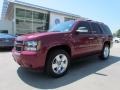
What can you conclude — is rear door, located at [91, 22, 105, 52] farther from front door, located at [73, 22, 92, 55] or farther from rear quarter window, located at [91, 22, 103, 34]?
front door, located at [73, 22, 92, 55]

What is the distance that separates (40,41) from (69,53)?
1354 millimetres

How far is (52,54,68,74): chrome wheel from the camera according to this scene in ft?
16.0

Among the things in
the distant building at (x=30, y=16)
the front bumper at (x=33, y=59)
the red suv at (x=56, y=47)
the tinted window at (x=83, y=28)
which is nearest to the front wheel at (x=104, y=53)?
the red suv at (x=56, y=47)

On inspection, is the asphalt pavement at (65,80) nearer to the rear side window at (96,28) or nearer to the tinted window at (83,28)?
the tinted window at (83,28)

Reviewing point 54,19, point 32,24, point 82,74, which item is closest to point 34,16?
point 32,24

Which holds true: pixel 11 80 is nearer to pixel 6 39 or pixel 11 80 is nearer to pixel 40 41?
pixel 40 41

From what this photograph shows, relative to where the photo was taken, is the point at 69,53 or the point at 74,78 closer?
the point at 74,78

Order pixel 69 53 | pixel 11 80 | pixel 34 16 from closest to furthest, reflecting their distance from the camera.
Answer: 1. pixel 11 80
2. pixel 69 53
3. pixel 34 16

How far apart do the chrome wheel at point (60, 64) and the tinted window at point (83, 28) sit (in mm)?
1241

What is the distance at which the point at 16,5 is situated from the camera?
21281 mm

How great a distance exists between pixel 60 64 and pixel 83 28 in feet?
5.73

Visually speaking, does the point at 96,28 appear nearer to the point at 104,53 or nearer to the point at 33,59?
the point at 104,53

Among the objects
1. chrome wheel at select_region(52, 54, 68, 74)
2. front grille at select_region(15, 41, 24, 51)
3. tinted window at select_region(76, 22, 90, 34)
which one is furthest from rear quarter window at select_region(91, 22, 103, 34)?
front grille at select_region(15, 41, 24, 51)

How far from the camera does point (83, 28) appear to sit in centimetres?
597
